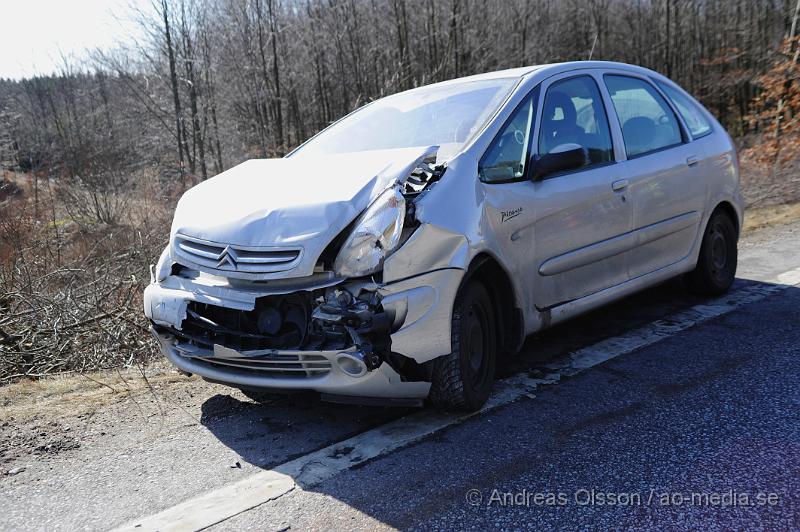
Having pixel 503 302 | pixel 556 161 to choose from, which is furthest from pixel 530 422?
pixel 556 161

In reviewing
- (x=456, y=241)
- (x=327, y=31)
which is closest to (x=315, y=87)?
(x=327, y=31)

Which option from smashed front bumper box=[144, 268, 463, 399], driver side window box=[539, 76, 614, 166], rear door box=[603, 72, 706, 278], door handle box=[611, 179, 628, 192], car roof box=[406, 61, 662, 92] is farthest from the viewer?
rear door box=[603, 72, 706, 278]

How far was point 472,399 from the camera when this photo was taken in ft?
11.1

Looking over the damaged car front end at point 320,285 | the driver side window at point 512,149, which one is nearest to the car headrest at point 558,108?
the driver side window at point 512,149

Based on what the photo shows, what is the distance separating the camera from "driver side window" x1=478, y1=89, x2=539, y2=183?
11.9 feet

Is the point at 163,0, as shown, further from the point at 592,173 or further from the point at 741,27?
the point at 741,27

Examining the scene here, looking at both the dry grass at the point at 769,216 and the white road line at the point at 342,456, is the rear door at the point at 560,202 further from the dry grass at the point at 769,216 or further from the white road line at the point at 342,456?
the dry grass at the point at 769,216

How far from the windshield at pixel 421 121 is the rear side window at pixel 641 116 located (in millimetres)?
978

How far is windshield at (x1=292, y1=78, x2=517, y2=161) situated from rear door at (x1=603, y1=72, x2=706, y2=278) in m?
1.05

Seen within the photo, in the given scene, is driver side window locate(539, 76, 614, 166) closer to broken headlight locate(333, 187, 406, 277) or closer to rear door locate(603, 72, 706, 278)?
rear door locate(603, 72, 706, 278)

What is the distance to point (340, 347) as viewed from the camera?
Answer: 2939 millimetres

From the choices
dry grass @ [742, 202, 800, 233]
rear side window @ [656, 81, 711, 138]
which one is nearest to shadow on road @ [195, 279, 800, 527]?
rear side window @ [656, 81, 711, 138]

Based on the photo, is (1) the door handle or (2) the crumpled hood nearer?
(2) the crumpled hood

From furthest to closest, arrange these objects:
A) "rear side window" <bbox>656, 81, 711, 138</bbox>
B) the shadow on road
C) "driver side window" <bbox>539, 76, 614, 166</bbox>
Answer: "rear side window" <bbox>656, 81, 711, 138</bbox>
"driver side window" <bbox>539, 76, 614, 166</bbox>
the shadow on road
